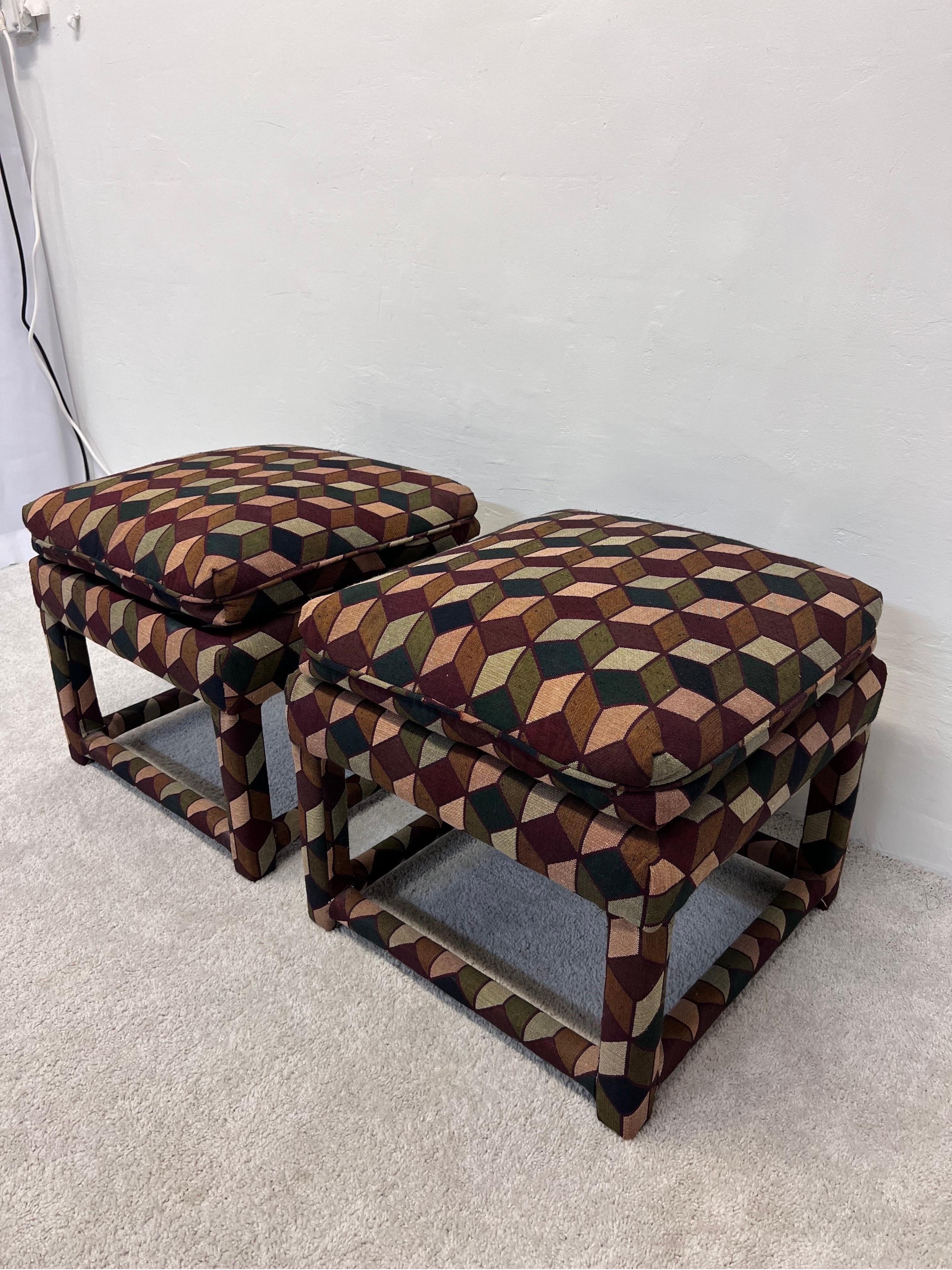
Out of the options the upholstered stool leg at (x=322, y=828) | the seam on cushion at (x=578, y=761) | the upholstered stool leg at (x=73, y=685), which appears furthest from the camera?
the upholstered stool leg at (x=73, y=685)

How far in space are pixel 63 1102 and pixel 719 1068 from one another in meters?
0.60

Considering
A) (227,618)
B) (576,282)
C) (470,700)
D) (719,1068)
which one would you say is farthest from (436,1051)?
(576,282)

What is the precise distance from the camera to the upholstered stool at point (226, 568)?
→ 1015mm

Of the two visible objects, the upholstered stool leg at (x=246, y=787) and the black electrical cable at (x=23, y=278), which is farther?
the black electrical cable at (x=23, y=278)

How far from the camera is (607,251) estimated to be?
1159mm

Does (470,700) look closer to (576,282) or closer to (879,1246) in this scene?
(879,1246)

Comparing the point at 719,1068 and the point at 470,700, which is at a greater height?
the point at 470,700

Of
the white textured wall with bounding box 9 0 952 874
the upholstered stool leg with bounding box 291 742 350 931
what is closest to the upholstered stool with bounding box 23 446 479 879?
the upholstered stool leg with bounding box 291 742 350 931

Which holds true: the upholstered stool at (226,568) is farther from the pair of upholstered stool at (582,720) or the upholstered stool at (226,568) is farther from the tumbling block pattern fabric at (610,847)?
the tumbling block pattern fabric at (610,847)

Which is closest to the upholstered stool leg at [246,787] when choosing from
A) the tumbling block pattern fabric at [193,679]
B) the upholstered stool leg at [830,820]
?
the tumbling block pattern fabric at [193,679]

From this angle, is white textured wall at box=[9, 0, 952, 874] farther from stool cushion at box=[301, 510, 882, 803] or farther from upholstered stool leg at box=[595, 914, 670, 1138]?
upholstered stool leg at box=[595, 914, 670, 1138]

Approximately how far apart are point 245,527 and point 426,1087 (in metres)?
0.60

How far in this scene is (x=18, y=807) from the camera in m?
1.28

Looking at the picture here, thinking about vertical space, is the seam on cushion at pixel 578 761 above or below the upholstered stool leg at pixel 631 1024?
above
